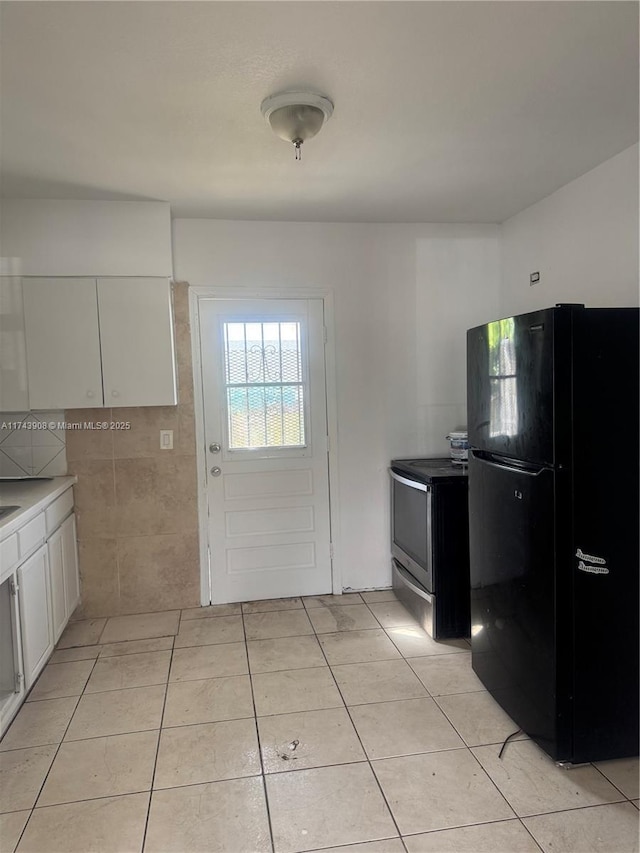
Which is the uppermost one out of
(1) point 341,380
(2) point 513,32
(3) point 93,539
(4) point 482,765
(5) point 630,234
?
(2) point 513,32

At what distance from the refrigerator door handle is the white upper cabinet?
1.72 meters

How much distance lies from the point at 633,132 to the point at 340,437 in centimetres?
213

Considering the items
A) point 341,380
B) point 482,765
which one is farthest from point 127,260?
point 482,765

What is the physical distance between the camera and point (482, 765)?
6.21 feet

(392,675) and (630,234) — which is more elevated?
(630,234)

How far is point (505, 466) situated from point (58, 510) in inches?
89.6

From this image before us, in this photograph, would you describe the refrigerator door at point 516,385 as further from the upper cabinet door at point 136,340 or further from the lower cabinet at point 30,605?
the lower cabinet at point 30,605

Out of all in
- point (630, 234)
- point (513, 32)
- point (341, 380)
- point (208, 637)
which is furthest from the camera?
point (341, 380)

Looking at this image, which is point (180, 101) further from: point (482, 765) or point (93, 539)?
point (482, 765)

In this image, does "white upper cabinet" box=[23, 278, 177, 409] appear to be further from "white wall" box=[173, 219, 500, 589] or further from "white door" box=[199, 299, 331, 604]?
"white wall" box=[173, 219, 500, 589]

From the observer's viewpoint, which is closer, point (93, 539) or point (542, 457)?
point (542, 457)

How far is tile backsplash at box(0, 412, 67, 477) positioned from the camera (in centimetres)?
303

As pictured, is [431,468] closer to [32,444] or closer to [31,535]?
[31,535]

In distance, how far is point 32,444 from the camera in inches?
120
